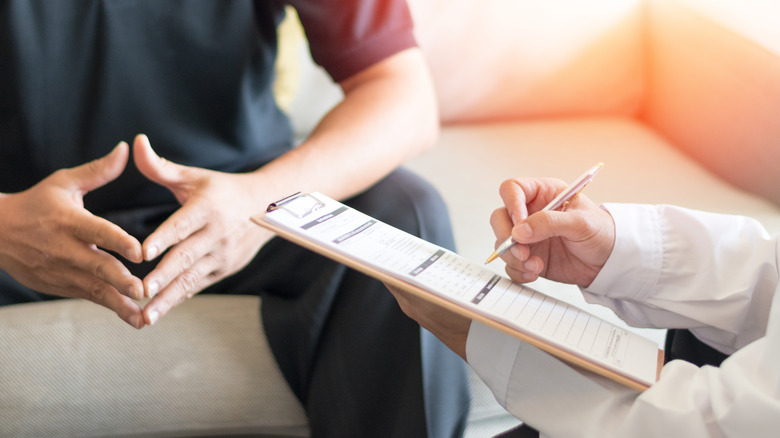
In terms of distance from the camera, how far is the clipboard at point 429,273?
21.3 inches

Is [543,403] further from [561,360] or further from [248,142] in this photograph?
[248,142]

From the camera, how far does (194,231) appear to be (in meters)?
0.77

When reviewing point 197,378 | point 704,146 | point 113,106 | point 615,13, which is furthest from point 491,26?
point 197,378

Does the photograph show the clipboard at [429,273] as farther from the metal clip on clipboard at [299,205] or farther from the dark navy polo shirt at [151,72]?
the dark navy polo shirt at [151,72]

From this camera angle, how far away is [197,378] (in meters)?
0.84

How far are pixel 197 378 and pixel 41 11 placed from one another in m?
0.51

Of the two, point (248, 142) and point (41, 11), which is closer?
point (41, 11)

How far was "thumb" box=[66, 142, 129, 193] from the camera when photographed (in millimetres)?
739

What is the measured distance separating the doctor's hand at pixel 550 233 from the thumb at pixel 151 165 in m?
0.37

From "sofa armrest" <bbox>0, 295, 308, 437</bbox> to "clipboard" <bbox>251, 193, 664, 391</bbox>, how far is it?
1.04 feet

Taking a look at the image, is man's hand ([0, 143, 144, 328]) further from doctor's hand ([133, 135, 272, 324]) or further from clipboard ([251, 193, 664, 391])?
clipboard ([251, 193, 664, 391])

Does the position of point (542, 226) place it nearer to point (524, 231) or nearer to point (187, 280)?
point (524, 231)

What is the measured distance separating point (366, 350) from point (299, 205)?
281mm

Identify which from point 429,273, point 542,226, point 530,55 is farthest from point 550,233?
point 530,55
